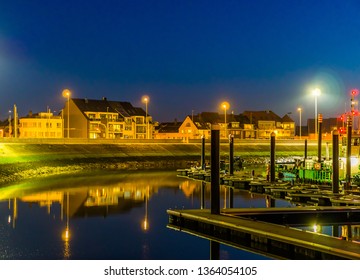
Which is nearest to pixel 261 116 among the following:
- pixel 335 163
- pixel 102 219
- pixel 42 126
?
pixel 42 126

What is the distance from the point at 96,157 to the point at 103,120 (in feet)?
131

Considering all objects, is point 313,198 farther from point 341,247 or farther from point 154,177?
point 154,177

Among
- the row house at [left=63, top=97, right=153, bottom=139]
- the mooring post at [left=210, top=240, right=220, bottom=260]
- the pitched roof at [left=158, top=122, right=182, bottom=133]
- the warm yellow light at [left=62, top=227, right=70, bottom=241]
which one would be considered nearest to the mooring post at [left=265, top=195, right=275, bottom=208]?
the mooring post at [left=210, top=240, right=220, bottom=260]

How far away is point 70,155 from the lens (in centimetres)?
7656

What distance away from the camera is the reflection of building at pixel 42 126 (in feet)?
378

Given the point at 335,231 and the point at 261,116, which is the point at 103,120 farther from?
the point at 335,231

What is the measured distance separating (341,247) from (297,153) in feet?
302

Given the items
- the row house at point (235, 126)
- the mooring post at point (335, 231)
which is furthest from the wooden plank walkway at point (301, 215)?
the row house at point (235, 126)

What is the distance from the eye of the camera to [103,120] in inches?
4688

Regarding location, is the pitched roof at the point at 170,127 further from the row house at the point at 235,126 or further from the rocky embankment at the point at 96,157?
the rocky embankment at the point at 96,157

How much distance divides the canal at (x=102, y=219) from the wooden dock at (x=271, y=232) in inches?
23.9

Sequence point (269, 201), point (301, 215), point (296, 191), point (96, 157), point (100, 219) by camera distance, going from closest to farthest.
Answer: point (301, 215)
point (100, 219)
point (296, 191)
point (269, 201)
point (96, 157)

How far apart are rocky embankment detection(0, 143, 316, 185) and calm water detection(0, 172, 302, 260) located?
26.5ft
